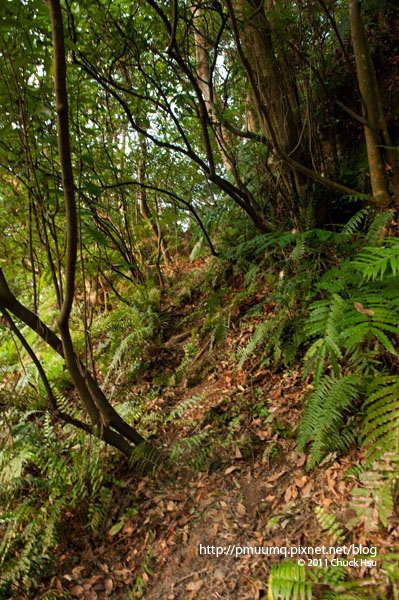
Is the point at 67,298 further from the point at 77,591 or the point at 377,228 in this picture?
the point at 377,228

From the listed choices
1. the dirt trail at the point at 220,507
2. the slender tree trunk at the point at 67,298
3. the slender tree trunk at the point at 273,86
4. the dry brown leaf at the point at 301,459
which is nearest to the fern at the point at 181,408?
the dirt trail at the point at 220,507

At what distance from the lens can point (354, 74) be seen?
353 cm

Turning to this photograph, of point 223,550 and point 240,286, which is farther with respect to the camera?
point 240,286

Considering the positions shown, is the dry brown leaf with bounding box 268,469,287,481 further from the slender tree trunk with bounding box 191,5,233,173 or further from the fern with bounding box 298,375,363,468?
the slender tree trunk with bounding box 191,5,233,173

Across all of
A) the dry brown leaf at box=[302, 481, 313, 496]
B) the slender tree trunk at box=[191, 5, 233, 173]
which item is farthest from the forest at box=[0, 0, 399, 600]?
the slender tree trunk at box=[191, 5, 233, 173]

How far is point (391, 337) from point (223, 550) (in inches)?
69.2

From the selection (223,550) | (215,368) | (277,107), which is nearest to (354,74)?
(277,107)

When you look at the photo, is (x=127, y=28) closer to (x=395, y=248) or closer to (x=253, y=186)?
(x=253, y=186)

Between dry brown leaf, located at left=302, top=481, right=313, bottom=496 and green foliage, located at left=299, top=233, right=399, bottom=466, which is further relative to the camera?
dry brown leaf, located at left=302, top=481, right=313, bottom=496

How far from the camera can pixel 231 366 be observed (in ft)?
11.2

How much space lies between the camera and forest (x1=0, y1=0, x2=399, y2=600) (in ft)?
5.58

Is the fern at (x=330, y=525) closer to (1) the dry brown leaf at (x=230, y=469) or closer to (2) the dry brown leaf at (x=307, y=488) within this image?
(2) the dry brown leaf at (x=307, y=488)

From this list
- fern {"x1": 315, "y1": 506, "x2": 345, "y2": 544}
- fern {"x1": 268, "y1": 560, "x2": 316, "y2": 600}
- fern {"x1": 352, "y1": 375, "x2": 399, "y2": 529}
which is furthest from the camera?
fern {"x1": 315, "y1": 506, "x2": 345, "y2": 544}

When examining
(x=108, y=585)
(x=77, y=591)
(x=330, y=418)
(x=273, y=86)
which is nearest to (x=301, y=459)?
(x=330, y=418)
